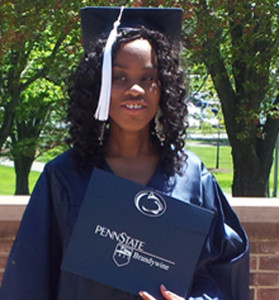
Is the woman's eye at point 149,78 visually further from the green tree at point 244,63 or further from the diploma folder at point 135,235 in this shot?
the green tree at point 244,63

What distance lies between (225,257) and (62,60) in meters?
4.84

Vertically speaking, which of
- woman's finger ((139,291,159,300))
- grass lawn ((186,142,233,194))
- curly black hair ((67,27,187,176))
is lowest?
grass lawn ((186,142,233,194))

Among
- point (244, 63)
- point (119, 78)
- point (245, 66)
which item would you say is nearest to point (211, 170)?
point (245, 66)

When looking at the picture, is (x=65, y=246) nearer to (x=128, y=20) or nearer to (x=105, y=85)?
(x=105, y=85)

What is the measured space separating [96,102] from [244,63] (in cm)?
564

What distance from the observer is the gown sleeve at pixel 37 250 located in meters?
1.95

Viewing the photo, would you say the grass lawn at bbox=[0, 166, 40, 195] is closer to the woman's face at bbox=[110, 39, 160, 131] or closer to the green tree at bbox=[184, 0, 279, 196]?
the green tree at bbox=[184, 0, 279, 196]

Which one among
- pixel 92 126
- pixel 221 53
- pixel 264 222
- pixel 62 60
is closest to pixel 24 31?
pixel 62 60

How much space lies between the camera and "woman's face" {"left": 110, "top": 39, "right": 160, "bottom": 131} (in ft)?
6.41

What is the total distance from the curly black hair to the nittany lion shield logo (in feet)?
0.94

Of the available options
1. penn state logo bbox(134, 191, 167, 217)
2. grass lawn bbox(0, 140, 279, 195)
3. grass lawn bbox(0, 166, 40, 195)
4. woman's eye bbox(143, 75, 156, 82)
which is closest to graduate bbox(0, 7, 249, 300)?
woman's eye bbox(143, 75, 156, 82)

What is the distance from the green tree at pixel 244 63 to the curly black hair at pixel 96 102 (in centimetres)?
317

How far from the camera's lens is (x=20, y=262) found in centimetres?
196

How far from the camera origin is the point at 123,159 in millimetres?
2066
